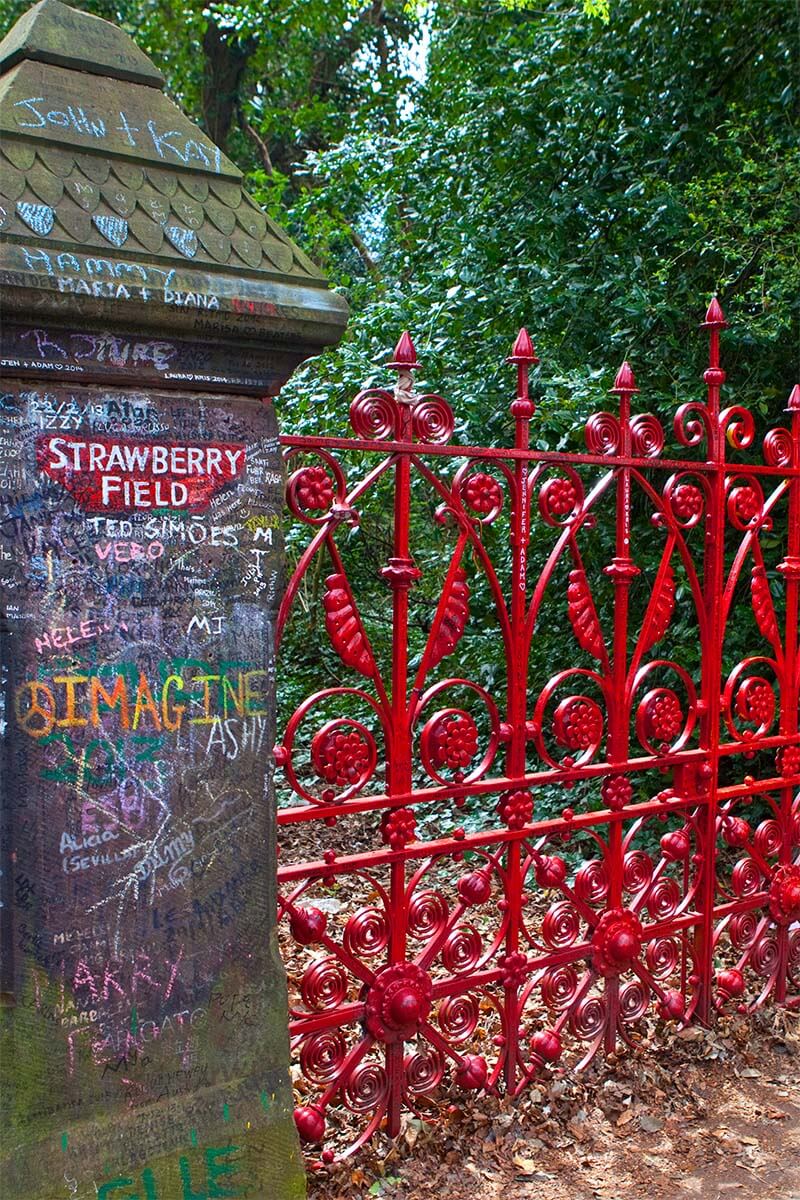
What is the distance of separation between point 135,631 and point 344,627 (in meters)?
0.69

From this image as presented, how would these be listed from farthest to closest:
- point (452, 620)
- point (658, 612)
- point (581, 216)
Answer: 1. point (581, 216)
2. point (658, 612)
3. point (452, 620)

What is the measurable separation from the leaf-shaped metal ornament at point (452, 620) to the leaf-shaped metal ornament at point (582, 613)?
447 millimetres

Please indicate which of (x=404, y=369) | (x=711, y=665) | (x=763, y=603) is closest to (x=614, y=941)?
(x=711, y=665)

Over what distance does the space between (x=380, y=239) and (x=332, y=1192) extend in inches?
319

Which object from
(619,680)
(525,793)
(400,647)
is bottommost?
(525,793)

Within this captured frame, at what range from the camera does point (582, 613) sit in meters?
3.46

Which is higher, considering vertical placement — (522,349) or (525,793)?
(522,349)

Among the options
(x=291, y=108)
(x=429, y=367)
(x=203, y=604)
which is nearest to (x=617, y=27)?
(x=429, y=367)

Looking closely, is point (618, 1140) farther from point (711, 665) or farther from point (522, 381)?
point (522, 381)

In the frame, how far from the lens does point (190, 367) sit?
92.4 inches

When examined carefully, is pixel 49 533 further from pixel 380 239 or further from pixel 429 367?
pixel 380 239

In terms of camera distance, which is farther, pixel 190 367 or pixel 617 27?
pixel 617 27

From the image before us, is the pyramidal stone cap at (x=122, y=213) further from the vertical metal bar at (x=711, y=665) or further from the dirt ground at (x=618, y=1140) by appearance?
the dirt ground at (x=618, y=1140)

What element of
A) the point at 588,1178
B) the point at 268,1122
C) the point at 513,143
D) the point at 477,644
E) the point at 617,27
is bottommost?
the point at 588,1178
